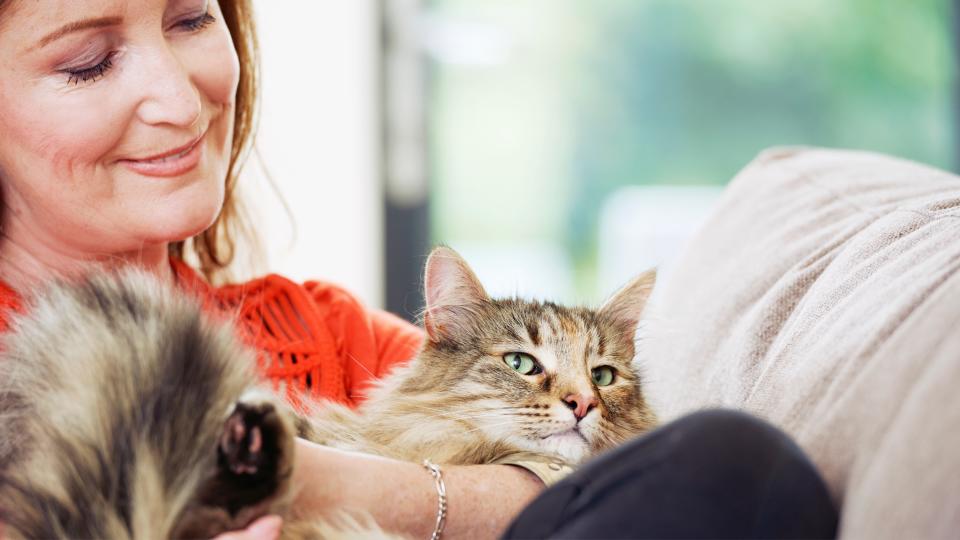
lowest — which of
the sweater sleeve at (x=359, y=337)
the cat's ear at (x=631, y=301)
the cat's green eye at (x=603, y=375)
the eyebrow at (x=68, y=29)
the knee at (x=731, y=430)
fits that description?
the sweater sleeve at (x=359, y=337)

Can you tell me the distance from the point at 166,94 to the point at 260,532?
0.82 meters

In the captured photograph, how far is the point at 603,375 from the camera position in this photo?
5.21 ft

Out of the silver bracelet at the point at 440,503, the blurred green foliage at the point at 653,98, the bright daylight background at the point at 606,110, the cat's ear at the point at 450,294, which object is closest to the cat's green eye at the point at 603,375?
the cat's ear at the point at 450,294

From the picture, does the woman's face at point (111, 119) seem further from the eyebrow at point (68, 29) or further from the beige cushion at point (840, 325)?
the beige cushion at point (840, 325)

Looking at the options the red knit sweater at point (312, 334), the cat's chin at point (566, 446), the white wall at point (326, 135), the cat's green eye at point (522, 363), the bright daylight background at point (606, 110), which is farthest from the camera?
the bright daylight background at point (606, 110)

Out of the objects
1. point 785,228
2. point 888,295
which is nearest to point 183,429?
point 888,295

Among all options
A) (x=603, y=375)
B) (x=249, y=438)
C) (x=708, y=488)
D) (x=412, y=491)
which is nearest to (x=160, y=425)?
(x=249, y=438)

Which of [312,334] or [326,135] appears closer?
[312,334]

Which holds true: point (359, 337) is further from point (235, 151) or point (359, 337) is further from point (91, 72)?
point (91, 72)

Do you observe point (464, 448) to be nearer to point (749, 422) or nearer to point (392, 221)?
point (749, 422)

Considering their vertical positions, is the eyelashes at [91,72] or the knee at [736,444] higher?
the eyelashes at [91,72]

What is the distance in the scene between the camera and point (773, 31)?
468 cm

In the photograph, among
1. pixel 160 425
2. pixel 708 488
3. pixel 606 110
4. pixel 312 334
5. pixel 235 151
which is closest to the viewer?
pixel 708 488

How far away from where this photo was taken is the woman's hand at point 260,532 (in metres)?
1.04
